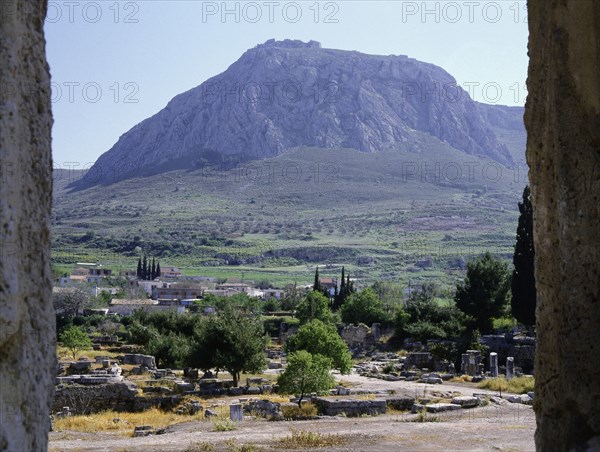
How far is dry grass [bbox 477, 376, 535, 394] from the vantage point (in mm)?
28438

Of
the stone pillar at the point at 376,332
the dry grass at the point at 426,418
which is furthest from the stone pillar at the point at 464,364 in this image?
the stone pillar at the point at 376,332

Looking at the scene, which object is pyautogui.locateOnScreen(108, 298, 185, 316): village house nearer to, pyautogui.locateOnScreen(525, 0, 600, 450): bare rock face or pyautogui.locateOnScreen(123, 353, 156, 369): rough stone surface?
pyautogui.locateOnScreen(123, 353, 156, 369): rough stone surface

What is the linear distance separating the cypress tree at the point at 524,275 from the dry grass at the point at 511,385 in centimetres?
1262

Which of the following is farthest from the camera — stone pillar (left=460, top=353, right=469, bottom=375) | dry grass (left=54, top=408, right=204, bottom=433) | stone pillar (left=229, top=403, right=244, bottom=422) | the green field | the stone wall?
the green field

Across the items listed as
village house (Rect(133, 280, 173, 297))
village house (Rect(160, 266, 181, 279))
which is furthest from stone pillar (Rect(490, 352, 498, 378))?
village house (Rect(160, 266, 181, 279))

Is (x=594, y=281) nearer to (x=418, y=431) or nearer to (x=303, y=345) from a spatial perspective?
(x=418, y=431)

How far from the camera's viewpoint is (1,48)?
5230mm

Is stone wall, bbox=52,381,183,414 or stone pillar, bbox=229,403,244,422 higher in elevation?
stone pillar, bbox=229,403,244,422

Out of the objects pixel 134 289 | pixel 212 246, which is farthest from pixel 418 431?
pixel 212 246

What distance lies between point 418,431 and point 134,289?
91.8 meters

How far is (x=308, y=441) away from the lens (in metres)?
15.1

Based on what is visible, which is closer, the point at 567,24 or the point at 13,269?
the point at 13,269

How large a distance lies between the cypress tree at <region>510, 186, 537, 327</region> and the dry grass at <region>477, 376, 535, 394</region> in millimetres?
12623

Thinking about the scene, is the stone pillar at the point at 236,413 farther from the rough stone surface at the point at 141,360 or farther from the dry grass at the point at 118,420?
the rough stone surface at the point at 141,360
